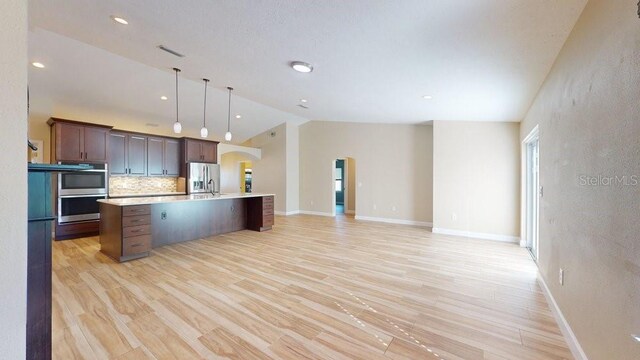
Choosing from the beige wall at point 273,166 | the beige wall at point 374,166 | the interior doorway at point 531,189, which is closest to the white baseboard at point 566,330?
the interior doorway at point 531,189

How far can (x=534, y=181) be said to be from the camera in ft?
14.0

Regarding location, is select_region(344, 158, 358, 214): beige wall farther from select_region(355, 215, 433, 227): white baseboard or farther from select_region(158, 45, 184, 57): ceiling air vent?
select_region(158, 45, 184, 57): ceiling air vent

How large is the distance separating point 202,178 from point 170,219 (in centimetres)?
282

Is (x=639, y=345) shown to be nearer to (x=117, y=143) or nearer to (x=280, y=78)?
(x=280, y=78)

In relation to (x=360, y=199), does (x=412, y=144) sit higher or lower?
higher

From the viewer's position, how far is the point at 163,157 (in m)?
6.46

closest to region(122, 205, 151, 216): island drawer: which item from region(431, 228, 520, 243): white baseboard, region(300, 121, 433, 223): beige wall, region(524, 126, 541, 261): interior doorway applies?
region(300, 121, 433, 223): beige wall

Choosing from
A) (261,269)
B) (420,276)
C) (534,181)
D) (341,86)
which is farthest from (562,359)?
(341,86)

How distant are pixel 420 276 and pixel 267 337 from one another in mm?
2075

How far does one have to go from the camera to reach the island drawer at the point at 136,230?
355 centimetres

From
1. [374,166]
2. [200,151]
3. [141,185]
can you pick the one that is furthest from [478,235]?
[141,185]

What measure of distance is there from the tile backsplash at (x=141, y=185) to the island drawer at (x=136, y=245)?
9.36 feet

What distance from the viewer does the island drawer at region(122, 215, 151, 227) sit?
3554mm

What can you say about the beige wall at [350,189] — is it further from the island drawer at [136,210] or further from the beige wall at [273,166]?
the island drawer at [136,210]
